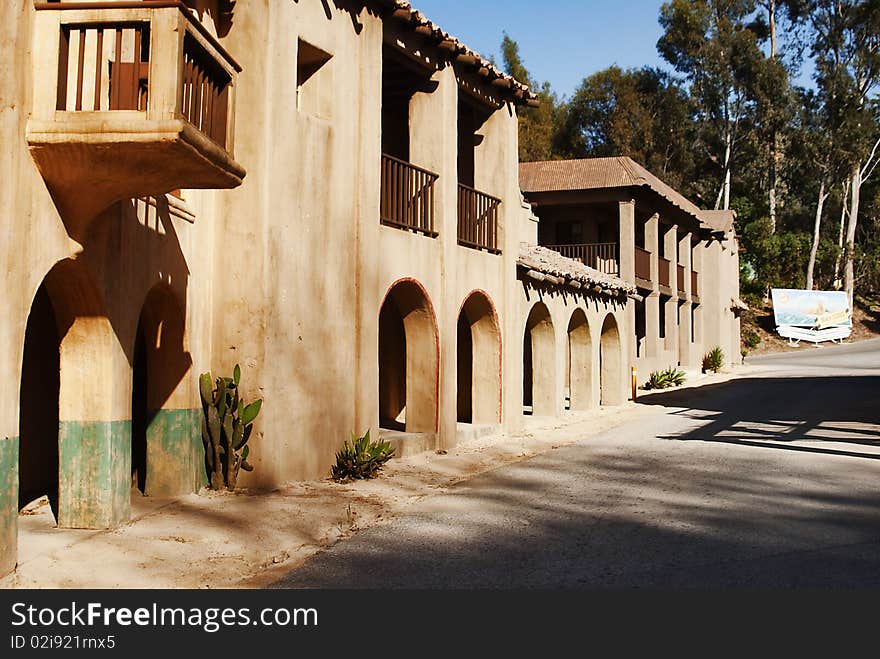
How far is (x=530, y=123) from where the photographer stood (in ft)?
188

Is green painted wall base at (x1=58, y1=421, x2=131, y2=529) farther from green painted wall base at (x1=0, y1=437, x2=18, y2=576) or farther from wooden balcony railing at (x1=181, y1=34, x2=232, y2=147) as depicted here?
wooden balcony railing at (x1=181, y1=34, x2=232, y2=147)

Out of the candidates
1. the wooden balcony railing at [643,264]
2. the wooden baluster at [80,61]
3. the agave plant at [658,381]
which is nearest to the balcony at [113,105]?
the wooden baluster at [80,61]

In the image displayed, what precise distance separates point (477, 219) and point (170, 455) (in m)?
8.53

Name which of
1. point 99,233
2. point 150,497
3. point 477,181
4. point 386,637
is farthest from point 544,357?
point 386,637

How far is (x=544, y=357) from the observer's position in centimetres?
2086

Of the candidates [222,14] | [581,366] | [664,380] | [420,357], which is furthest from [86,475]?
[664,380]

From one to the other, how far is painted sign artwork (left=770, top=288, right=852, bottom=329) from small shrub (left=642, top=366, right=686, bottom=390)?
2141cm

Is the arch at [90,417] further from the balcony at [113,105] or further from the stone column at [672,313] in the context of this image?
the stone column at [672,313]

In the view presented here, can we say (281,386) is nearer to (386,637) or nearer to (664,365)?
(386,637)

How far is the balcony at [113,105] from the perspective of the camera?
709 centimetres

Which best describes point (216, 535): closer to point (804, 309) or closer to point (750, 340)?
point (750, 340)

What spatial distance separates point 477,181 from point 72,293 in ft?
35.4

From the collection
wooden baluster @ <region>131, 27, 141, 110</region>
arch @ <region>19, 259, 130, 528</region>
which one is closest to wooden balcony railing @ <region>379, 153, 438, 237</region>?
arch @ <region>19, 259, 130, 528</region>

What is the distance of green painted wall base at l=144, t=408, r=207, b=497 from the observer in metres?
10.4
